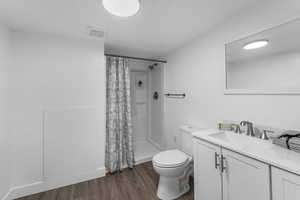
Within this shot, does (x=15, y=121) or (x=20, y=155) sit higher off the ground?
(x=15, y=121)

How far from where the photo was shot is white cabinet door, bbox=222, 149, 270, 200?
2.91 ft

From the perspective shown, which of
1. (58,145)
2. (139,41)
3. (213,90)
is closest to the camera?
(213,90)

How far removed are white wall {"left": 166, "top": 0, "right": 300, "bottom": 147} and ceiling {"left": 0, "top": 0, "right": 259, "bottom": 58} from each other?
0.16m

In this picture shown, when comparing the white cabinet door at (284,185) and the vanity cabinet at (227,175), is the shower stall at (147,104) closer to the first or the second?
the vanity cabinet at (227,175)

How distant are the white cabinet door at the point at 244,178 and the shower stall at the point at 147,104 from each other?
1.79 m

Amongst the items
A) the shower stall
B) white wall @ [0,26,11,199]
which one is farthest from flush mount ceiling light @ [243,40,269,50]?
white wall @ [0,26,11,199]

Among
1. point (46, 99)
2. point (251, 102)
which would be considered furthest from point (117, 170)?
point (251, 102)

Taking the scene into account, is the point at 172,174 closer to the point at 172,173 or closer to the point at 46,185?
the point at 172,173

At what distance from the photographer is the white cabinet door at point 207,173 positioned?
3.95 ft

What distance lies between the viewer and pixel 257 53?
1.31 m

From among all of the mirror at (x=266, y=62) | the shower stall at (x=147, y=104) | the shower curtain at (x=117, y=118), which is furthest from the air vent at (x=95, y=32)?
the mirror at (x=266, y=62)

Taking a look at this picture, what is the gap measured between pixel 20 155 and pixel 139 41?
2.28 metres

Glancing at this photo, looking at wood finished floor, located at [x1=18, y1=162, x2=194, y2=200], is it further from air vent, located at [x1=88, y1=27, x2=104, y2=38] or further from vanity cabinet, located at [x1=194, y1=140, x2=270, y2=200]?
air vent, located at [x1=88, y1=27, x2=104, y2=38]

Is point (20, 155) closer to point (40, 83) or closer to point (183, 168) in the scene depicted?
point (40, 83)
